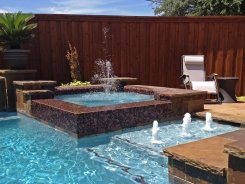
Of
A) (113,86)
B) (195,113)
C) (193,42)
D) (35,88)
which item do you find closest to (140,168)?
(195,113)

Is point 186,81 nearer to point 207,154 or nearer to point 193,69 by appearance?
point 193,69

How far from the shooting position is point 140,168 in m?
3.60

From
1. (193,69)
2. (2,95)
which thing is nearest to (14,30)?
(2,95)

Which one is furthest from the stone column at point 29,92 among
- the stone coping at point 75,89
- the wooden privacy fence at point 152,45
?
the wooden privacy fence at point 152,45

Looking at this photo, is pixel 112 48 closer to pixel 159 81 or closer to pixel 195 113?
pixel 159 81

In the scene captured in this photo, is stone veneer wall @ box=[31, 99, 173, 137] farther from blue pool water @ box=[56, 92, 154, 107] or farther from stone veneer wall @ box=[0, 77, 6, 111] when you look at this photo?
stone veneer wall @ box=[0, 77, 6, 111]

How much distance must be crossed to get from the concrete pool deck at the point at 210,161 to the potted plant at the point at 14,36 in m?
4.93

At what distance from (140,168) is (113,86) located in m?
4.32

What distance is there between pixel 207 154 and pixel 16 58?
5199 millimetres

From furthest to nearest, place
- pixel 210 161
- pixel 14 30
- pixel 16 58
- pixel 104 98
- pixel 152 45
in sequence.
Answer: pixel 152 45
pixel 16 58
pixel 14 30
pixel 104 98
pixel 210 161

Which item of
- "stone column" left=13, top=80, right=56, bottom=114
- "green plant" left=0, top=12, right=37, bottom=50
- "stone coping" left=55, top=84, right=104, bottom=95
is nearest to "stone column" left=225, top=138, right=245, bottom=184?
"stone column" left=13, top=80, right=56, bottom=114

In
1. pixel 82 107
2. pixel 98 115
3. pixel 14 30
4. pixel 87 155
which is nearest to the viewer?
pixel 87 155

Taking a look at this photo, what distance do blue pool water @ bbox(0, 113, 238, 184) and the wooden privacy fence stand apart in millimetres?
3277

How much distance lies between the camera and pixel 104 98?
22.0 ft
